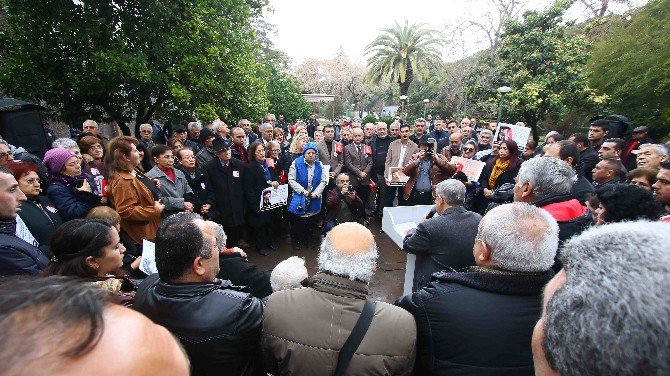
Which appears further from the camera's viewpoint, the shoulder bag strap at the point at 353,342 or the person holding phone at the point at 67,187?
the person holding phone at the point at 67,187

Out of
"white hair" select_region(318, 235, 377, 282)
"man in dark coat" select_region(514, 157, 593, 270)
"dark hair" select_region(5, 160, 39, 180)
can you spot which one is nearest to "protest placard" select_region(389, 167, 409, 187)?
"man in dark coat" select_region(514, 157, 593, 270)

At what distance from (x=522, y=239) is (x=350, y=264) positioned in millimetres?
816

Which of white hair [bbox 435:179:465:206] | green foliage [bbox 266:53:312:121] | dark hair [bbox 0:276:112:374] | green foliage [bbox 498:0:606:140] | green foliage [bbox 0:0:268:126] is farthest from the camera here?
green foliage [bbox 266:53:312:121]

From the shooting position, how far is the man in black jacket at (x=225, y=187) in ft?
16.6

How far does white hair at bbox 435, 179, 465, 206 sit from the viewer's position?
111 inches

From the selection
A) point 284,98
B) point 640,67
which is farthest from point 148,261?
point 284,98

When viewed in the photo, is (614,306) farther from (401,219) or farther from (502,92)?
(502,92)

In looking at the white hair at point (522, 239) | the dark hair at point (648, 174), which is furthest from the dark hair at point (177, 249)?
the dark hair at point (648, 174)

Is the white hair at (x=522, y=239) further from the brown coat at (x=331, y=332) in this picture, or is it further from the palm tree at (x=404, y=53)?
the palm tree at (x=404, y=53)

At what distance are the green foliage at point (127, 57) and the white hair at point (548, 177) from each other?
272 inches

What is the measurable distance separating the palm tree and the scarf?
2190 cm

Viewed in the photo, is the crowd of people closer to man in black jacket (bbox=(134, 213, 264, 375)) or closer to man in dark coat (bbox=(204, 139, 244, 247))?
man in black jacket (bbox=(134, 213, 264, 375))

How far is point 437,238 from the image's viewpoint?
2631mm

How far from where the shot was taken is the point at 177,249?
172cm
